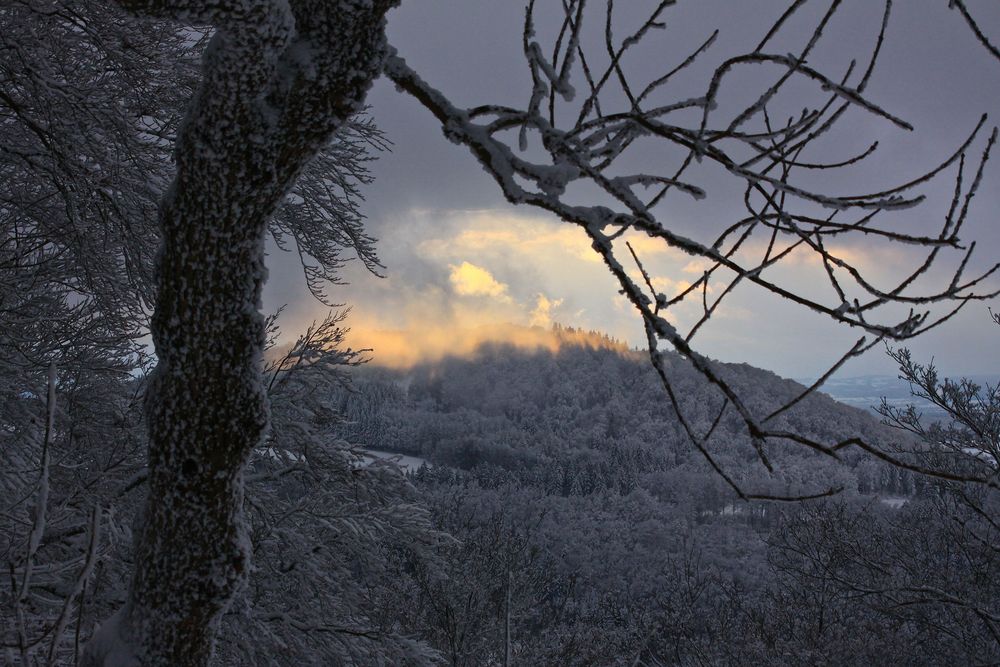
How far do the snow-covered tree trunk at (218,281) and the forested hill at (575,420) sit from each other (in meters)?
51.1

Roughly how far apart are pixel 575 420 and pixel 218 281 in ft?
306

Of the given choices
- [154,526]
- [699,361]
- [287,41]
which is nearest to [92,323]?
[154,526]

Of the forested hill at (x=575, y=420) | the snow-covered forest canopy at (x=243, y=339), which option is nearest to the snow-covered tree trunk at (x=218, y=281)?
the snow-covered forest canopy at (x=243, y=339)

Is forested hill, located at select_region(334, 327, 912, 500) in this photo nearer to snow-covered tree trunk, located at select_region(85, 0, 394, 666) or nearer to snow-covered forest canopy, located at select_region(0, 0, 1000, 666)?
snow-covered forest canopy, located at select_region(0, 0, 1000, 666)

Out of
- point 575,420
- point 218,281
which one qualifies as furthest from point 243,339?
point 575,420

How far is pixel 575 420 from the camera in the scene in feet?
305

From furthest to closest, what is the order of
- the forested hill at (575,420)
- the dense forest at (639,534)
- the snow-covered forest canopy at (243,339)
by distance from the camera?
the forested hill at (575,420) → the dense forest at (639,534) → the snow-covered forest canopy at (243,339)

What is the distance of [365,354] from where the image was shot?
572 centimetres

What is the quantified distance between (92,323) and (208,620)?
3.54 m

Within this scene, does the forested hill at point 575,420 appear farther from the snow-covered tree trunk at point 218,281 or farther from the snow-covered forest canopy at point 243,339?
the snow-covered tree trunk at point 218,281

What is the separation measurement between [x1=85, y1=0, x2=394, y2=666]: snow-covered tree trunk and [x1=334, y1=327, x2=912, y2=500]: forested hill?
51080mm

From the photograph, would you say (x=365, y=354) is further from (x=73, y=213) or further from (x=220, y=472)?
(x=220, y=472)

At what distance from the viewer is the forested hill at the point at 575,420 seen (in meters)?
64.5

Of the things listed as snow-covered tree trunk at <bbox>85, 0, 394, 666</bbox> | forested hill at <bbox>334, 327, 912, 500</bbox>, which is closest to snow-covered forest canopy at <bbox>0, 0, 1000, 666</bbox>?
snow-covered tree trunk at <bbox>85, 0, 394, 666</bbox>
